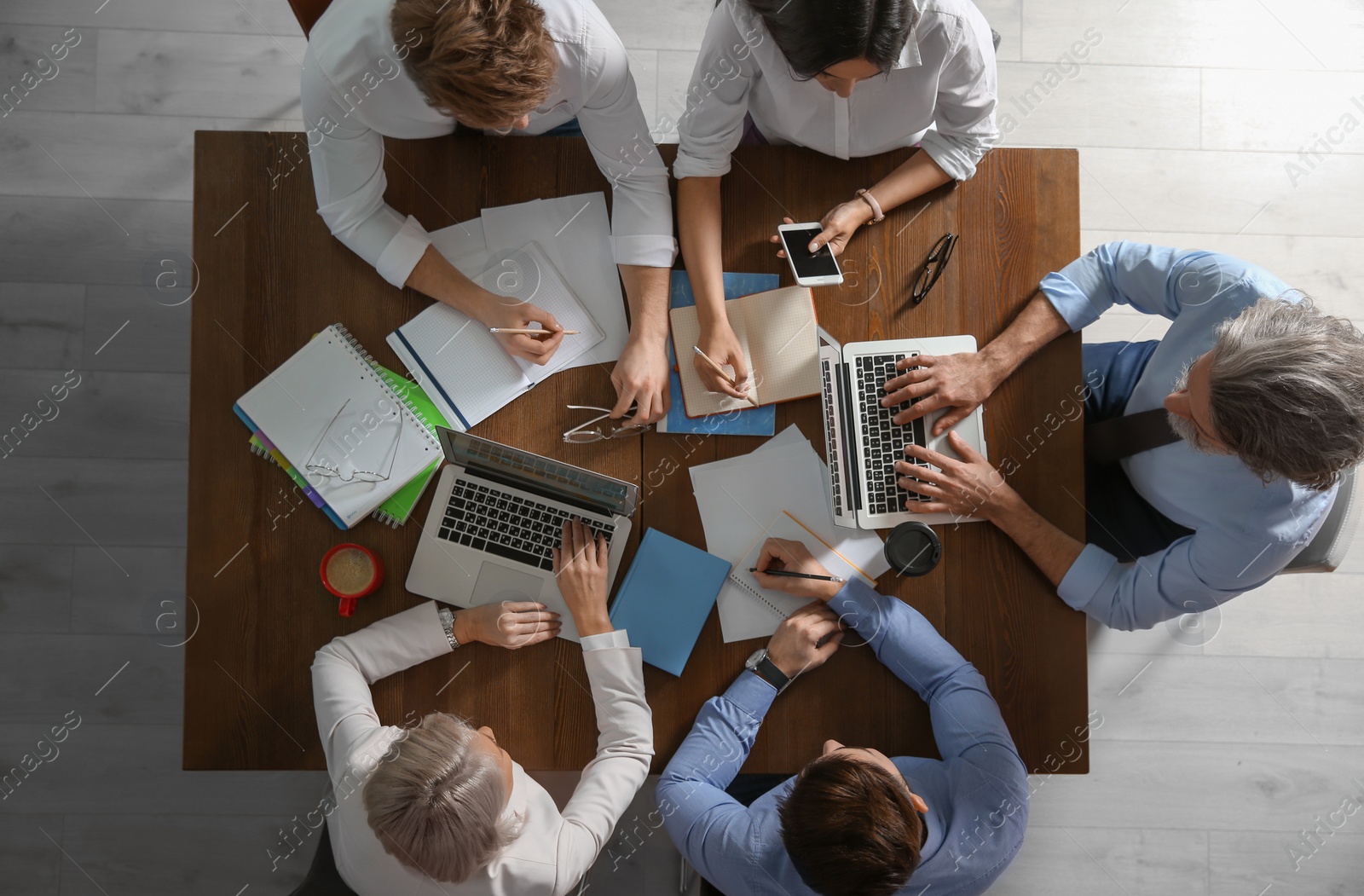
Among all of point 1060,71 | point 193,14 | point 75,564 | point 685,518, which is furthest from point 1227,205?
point 75,564

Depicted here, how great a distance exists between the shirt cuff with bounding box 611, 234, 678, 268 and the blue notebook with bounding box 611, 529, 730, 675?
0.53 meters

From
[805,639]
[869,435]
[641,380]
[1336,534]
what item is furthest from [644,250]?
[1336,534]

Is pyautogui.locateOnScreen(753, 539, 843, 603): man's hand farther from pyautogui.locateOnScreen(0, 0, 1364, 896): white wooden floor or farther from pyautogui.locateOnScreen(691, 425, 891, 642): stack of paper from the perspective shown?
pyautogui.locateOnScreen(0, 0, 1364, 896): white wooden floor

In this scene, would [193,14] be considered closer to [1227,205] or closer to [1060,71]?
[1060,71]

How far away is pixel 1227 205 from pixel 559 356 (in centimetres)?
214

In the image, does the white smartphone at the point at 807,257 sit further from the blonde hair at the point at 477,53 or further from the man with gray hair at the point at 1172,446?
the blonde hair at the point at 477,53

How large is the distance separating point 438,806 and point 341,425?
0.72 meters

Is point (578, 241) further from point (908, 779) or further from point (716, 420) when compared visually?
point (908, 779)

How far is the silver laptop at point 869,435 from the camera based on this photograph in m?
1.58

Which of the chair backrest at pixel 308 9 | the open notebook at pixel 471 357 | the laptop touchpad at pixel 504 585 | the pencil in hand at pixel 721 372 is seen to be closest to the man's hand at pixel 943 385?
the pencil in hand at pixel 721 372

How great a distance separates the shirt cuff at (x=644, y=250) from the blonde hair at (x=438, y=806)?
946 millimetres

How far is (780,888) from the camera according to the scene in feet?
4.89

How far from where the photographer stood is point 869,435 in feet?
5.21

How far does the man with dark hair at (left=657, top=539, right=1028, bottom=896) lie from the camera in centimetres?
148
